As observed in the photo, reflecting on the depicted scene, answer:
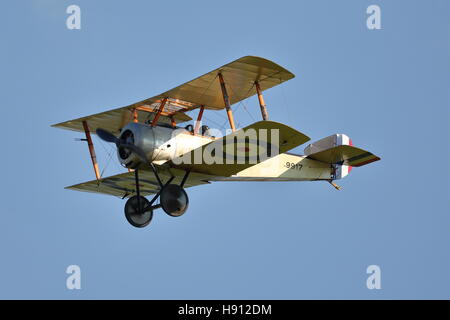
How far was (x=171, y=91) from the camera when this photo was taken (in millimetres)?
13969

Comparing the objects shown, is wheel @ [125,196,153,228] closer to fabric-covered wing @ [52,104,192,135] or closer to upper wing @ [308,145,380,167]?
fabric-covered wing @ [52,104,192,135]

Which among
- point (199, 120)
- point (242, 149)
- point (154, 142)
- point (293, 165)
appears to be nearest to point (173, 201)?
point (154, 142)

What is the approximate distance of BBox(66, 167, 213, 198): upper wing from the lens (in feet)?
46.7

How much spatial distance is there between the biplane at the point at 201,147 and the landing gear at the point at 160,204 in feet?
0.06

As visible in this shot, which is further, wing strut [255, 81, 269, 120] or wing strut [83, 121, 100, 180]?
wing strut [83, 121, 100, 180]

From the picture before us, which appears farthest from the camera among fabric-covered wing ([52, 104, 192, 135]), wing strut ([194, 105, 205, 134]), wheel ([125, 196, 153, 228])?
fabric-covered wing ([52, 104, 192, 135])

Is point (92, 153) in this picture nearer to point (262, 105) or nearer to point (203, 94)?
point (203, 94)

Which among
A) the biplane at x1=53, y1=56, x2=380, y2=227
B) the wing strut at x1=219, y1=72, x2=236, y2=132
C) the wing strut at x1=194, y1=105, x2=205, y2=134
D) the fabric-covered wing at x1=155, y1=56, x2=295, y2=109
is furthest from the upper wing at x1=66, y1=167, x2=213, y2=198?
the fabric-covered wing at x1=155, y1=56, x2=295, y2=109

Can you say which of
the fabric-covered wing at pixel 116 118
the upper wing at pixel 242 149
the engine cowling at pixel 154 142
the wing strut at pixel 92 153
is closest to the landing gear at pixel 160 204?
the engine cowling at pixel 154 142

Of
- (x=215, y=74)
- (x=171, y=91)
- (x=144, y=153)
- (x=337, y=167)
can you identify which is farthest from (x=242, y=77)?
(x=337, y=167)

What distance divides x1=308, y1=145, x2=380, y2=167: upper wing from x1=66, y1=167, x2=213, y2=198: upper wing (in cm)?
281

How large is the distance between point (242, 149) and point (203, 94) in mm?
1947

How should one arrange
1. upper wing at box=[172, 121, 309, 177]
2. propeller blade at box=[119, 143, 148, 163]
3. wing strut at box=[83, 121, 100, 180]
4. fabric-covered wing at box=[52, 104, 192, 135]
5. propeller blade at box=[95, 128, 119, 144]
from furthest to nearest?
wing strut at box=[83, 121, 100, 180]
fabric-covered wing at box=[52, 104, 192, 135]
propeller blade at box=[95, 128, 119, 144]
propeller blade at box=[119, 143, 148, 163]
upper wing at box=[172, 121, 309, 177]

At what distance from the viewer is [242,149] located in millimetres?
Answer: 12930
